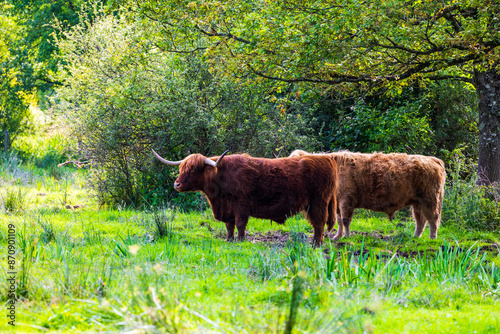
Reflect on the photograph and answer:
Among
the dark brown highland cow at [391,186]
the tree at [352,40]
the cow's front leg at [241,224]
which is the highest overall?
the tree at [352,40]

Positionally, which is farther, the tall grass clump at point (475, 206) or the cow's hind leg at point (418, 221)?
the tall grass clump at point (475, 206)

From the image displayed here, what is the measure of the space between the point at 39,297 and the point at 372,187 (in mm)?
6288

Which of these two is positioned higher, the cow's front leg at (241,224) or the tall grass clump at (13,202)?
the cow's front leg at (241,224)

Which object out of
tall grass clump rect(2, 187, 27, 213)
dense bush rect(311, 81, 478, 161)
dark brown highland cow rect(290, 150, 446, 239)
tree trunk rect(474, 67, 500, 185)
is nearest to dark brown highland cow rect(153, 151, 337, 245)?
dark brown highland cow rect(290, 150, 446, 239)

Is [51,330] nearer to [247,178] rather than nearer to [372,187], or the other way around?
[247,178]

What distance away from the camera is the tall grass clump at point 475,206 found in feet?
30.6

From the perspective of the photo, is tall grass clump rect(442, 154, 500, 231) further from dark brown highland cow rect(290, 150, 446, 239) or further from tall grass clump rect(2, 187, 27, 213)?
tall grass clump rect(2, 187, 27, 213)

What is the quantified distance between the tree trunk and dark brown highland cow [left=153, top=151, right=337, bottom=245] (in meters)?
4.10

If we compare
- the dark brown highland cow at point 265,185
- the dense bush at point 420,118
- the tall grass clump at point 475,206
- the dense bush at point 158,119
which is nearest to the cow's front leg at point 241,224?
the dark brown highland cow at point 265,185

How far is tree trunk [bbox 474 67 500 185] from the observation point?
32.7ft

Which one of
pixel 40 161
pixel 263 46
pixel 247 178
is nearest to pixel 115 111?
pixel 263 46

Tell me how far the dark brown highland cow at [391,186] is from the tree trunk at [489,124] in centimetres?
161

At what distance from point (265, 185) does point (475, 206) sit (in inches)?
174

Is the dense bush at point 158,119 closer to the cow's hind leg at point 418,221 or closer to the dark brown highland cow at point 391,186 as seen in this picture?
the dark brown highland cow at point 391,186
